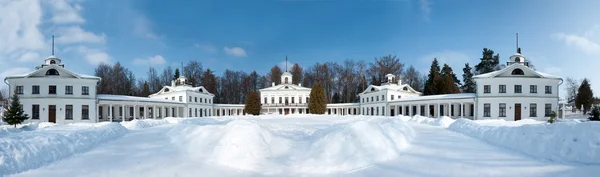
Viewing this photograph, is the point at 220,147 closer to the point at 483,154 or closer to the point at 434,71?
the point at 483,154

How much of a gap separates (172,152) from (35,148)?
328 cm

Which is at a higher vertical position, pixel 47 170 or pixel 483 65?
pixel 483 65

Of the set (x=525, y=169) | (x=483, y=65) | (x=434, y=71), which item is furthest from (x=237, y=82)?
(x=525, y=169)

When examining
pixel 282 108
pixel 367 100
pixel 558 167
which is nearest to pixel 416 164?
pixel 558 167

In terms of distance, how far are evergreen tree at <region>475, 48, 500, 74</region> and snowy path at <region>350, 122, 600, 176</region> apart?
49.7 m

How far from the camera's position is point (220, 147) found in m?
8.77

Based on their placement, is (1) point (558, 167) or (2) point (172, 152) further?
(2) point (172, 152)

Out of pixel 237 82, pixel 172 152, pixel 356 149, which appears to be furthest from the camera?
pixel 237 82

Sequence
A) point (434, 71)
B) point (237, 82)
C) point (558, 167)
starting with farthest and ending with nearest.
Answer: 1. point (237, 82)
2. point (434, 71)
3. point (558, 167)

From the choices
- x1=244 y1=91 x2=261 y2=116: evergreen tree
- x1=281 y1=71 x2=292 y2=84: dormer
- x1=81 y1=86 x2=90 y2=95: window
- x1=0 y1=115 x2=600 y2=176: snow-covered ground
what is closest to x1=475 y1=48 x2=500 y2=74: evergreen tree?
x1=281 y1=71 x2=292 y2=84: dormer

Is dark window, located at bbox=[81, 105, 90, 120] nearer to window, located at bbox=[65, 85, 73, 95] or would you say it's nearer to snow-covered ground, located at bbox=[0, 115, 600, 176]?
window, located at bbox=[65, 85, 73, 95]

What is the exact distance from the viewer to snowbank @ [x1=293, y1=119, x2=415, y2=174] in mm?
7676

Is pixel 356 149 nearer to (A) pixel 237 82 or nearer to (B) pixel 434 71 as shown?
(B) pixel 434 71

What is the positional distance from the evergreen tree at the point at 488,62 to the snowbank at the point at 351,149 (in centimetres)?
5062
